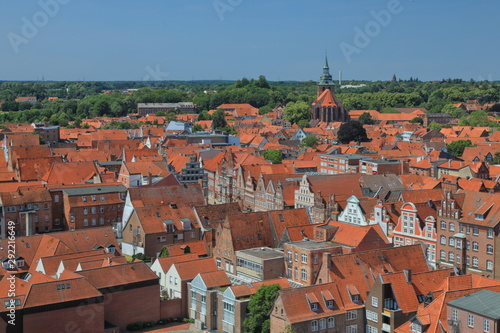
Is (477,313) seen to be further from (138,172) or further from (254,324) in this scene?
(138,172)

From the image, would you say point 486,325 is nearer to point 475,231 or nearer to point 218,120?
point 475,231

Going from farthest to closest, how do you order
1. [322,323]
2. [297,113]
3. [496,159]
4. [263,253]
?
[297,113], [496,159], [263,253], [322,323]

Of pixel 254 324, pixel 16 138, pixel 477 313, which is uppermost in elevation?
pixel 16 138

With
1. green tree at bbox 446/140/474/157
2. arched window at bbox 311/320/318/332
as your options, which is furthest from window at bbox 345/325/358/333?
green tree at bbox 446/140/474/157

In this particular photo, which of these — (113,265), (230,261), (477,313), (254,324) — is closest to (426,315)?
(477,313)

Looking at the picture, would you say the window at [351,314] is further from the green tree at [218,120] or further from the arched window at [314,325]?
the green tree at [218,120]

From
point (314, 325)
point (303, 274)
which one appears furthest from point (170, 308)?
point (314, 325)
